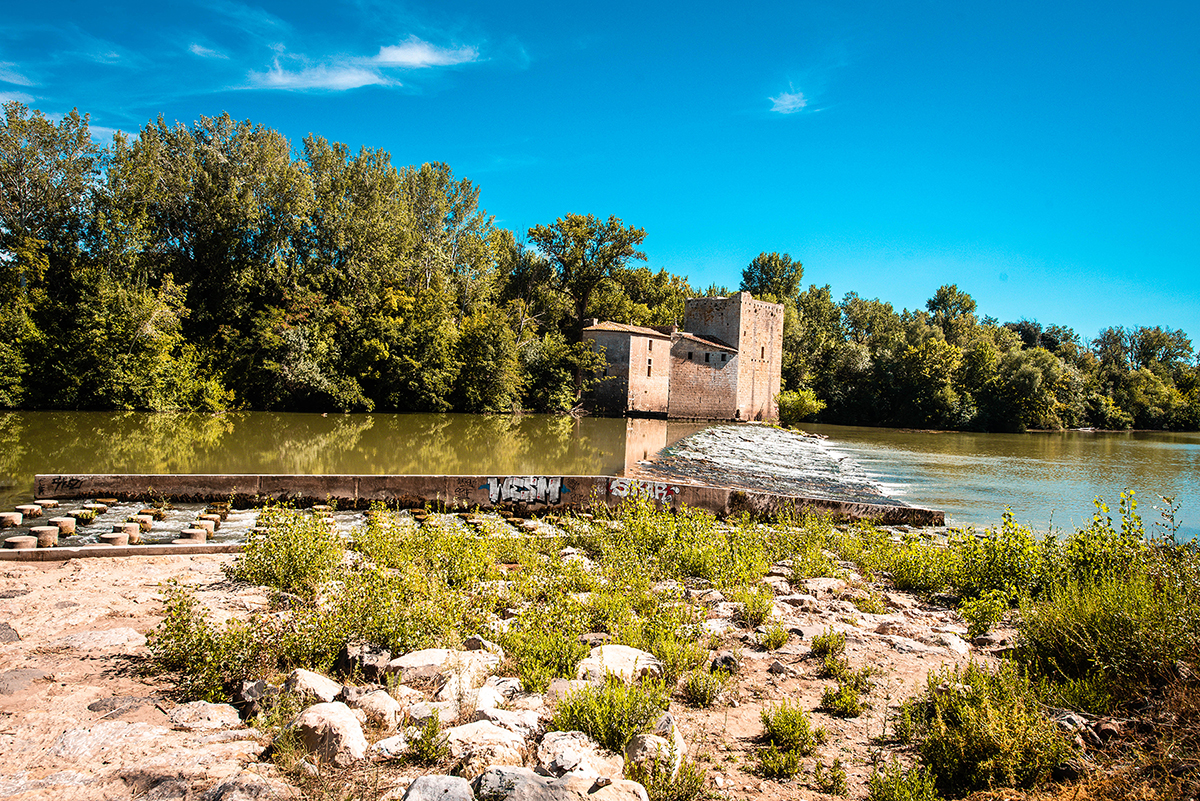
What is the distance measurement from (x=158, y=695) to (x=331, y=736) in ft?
4.62

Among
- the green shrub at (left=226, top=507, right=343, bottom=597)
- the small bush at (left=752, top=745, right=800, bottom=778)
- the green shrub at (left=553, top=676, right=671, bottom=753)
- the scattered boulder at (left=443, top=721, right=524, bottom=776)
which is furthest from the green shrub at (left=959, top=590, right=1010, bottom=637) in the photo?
the green shrub at (left=226, top=507, right=343, bottom=597)

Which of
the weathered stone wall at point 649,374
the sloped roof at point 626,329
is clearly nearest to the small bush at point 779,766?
the weathered stone wall at point 649,374

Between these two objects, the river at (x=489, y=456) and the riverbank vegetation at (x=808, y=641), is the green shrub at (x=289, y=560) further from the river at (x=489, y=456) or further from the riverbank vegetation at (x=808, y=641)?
the river at (x=489, y=456)

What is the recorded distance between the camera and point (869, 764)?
356 centimetres

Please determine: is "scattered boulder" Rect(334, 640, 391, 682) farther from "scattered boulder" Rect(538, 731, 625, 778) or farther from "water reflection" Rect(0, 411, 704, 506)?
"water reflection" Rect(0, 411, 704, 506)

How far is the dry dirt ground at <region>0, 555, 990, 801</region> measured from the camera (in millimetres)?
3098

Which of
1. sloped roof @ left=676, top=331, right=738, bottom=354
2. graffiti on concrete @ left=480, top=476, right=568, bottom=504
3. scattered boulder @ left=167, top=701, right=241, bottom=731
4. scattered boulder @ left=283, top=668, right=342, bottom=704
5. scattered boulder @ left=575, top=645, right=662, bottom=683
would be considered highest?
sloped roof @ left=676, top=331, right=738, bottom=354

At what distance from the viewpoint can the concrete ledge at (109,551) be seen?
6957 mm

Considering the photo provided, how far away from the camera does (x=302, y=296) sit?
33.8 m

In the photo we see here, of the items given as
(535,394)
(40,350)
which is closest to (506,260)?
(535,394)

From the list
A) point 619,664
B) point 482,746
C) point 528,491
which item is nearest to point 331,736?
point 482,746

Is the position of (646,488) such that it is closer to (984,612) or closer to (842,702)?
(984,612)

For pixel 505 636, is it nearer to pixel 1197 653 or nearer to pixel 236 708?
pixel 236 708

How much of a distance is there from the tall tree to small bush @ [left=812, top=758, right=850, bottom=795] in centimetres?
4557
